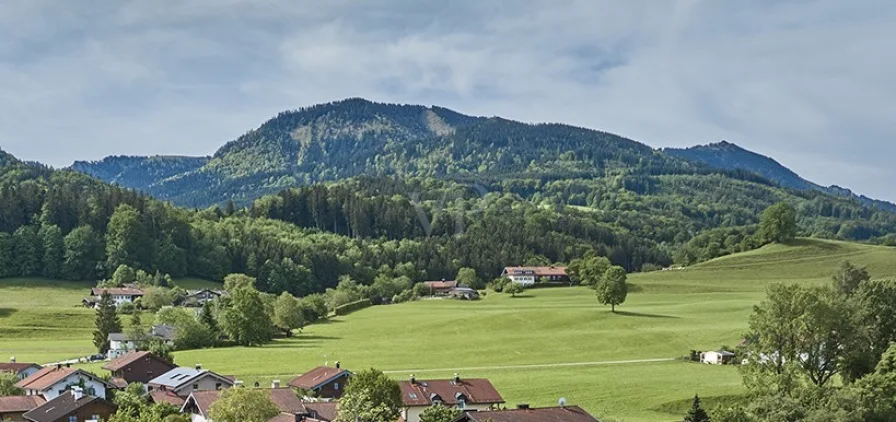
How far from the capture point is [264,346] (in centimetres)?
10119

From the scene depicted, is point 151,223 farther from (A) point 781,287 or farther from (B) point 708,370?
(A) point 781,287

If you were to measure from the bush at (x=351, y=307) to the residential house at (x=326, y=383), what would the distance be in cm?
7011

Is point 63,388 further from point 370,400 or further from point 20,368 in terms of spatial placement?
point 370,400

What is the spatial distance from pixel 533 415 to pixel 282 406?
16409 mm

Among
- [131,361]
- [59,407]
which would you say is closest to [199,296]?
[131,361]

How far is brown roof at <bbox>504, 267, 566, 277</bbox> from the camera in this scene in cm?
17788

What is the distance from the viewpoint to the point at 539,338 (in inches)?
3986

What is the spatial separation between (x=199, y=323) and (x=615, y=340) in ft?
153

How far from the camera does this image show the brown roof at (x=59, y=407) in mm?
58312

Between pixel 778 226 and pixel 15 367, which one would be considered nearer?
pixel 15 367

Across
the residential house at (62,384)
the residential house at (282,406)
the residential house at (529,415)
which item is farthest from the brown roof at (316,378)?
the residential house at (529,415)

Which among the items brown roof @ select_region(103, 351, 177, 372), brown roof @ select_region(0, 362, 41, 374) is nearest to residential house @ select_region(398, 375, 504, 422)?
brown roof @ select_region(103, 351, 177, 372)

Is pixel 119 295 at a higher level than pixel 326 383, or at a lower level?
higher

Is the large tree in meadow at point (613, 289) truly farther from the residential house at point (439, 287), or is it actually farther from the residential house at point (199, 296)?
the residential house at point (199, 296)
